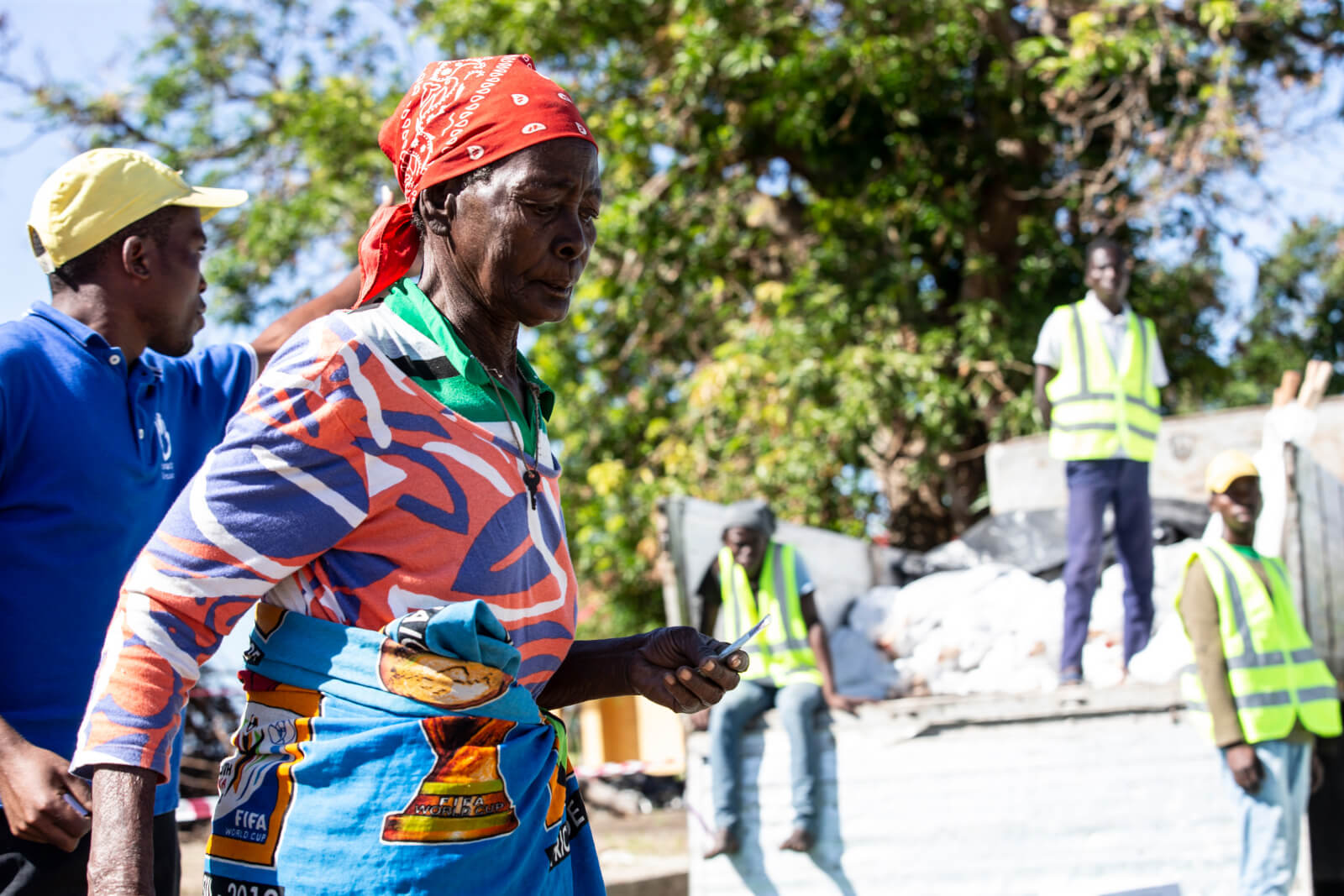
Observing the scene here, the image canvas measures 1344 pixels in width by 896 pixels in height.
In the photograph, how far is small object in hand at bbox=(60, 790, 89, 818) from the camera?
5.53 ft

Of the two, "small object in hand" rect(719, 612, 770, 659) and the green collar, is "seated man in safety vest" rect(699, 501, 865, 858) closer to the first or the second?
"small object in hand" rect(719, 612, 770, 659)

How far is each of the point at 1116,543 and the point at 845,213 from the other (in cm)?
448

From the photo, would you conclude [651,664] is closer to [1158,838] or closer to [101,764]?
[101,764]

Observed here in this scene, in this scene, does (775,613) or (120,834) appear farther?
(775,613)

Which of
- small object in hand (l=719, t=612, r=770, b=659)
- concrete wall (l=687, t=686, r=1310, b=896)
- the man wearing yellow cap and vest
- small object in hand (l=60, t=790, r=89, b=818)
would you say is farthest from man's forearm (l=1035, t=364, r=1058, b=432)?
small object in hand (l=60, t=790, r=89, b=818)

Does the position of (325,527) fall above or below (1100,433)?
below

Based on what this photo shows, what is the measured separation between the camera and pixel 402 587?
135 centimetres

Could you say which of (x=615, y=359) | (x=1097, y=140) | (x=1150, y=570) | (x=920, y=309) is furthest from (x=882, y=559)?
(x=1097, y=140)

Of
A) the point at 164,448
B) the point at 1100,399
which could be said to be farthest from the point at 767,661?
the point at 164,448

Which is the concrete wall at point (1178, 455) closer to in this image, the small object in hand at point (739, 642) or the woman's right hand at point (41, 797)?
the small object in hand at point (739, 642)

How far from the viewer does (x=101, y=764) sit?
1229 mm

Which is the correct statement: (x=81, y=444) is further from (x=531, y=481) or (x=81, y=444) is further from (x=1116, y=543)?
(x=1116, y=543)

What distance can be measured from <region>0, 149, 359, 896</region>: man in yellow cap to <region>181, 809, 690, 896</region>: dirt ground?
412 cm

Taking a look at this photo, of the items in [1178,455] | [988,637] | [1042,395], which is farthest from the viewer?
[1178,455]
